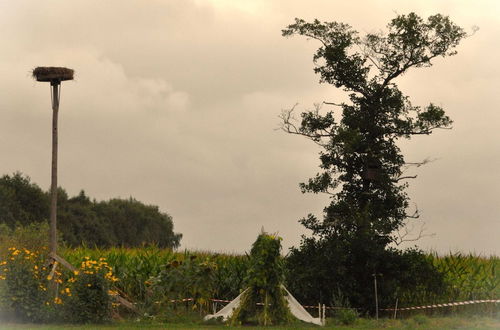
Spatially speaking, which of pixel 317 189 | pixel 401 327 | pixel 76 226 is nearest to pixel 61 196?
pixel 76 226

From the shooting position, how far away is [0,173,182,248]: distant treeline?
61094 millimetres

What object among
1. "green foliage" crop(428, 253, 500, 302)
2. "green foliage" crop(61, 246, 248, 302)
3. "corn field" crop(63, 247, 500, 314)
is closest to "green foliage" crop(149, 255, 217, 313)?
"corn field" crop(63, 247, 500, 314)

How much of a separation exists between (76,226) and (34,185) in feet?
16.1

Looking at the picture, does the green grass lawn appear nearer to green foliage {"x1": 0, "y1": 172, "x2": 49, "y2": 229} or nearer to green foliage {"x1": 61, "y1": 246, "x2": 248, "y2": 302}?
green foliage {"x1": 61, "y1": 246, "x2": 248, "y2": 302}

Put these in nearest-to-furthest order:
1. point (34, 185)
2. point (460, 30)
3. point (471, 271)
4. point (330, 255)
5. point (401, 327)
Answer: point (401, 327) → point (330, 255) → point (460, 30) → point (471, 271) → point (34, 185)

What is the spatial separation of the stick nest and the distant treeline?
33.4 metres

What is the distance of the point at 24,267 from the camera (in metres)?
23.5

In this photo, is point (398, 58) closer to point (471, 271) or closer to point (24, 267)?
point (471, 271)

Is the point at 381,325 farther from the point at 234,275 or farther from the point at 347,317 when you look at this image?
the point at 234,275

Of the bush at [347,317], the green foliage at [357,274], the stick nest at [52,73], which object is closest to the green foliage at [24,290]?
the stick nest at [52,73]

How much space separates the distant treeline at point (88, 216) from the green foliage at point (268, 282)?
37178 millimetres

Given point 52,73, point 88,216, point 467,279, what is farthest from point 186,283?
point 88,216

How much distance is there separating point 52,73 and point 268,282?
9.13 m

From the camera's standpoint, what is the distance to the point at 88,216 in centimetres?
6819
